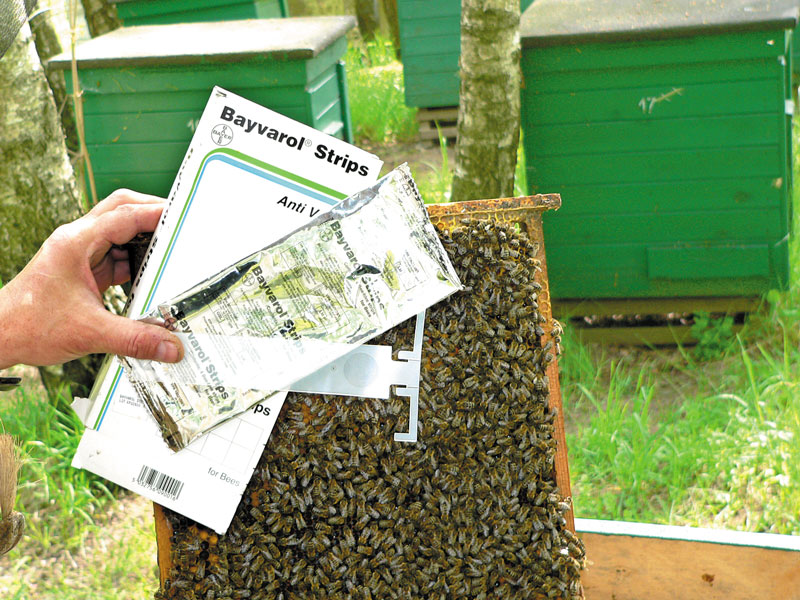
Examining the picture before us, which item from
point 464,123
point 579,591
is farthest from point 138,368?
point 464,123

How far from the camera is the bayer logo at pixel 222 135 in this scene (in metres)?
1.44

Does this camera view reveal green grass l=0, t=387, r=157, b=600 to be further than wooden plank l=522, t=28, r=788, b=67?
No

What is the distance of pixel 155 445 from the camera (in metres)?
1.46

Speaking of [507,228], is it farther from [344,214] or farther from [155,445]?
[155,445]

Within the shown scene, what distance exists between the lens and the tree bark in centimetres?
282

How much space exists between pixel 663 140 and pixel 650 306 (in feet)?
2.48

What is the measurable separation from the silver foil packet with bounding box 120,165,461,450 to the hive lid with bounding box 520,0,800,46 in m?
1.82

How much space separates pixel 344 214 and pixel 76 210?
1.97 metres

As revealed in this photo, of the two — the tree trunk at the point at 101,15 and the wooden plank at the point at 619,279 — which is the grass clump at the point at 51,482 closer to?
the wooden plank at the point at 619,279

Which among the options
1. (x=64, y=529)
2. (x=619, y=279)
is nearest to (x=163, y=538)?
(x=64, y=529)

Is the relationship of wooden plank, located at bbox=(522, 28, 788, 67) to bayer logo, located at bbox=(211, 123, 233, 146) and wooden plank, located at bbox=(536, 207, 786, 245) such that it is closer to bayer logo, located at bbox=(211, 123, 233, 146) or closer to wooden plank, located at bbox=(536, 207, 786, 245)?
wooden plank, located at bbox=(536, 207, 786, 245)

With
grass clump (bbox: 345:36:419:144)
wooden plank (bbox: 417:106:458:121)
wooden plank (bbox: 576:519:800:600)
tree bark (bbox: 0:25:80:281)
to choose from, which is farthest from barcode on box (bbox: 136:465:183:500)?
grass clump (bbox: 345:36:419:144)

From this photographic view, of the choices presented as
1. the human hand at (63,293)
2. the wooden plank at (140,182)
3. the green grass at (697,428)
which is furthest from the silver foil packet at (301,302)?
the wooden plank at (140,182)

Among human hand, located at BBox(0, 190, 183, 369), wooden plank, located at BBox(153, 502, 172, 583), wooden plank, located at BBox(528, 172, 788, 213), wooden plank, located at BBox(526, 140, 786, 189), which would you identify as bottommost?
wooden plank, located at BBox(528, 172, 788, 213)
